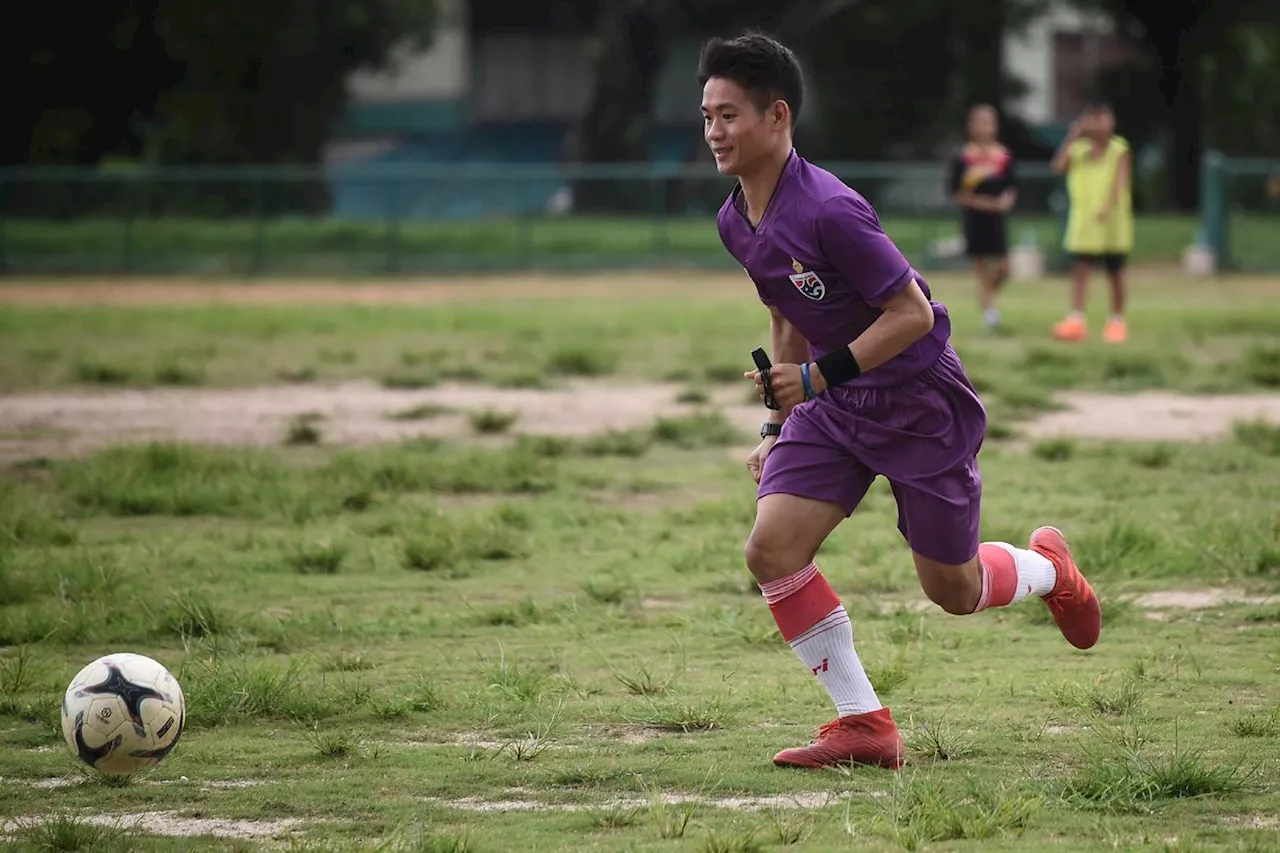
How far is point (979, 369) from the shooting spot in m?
14.3

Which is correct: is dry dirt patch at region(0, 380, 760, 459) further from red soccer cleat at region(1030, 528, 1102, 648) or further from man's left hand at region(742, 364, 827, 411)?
man's left hand at region(742, 364, 827, 411)

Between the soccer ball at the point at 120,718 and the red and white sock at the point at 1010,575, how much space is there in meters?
2.16

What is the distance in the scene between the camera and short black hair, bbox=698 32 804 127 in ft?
16.0

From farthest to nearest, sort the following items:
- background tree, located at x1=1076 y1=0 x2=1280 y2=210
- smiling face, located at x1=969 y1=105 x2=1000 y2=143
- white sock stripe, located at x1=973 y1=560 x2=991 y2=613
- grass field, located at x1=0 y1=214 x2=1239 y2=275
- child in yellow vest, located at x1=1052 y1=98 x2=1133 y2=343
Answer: background tree, located at x1=1076 y1=0 x2=1280 y2=210 < grass field, located at x1=0 y1=214 x2=1239 y2=275 < smiling face, located at x1=969 y1=105 x2=1000 y2=143 < child in yellow vest, located at x1=1052 y1=98 x2=1133 y2=343 < white sock stripe, located at x1=973 y1=560 x2=991 y2=613

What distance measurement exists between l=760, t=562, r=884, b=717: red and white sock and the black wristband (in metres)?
0.52

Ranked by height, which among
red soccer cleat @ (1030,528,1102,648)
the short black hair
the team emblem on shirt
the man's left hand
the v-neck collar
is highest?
the short black hair

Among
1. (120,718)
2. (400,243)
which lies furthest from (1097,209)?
(120,718)

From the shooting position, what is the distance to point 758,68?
488cm

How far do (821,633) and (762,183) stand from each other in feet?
3.87

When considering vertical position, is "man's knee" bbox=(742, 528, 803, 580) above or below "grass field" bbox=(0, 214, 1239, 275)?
above

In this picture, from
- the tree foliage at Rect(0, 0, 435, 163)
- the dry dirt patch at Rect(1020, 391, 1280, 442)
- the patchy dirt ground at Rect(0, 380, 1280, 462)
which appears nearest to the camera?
the dry dirt patch at Rect(1020, 391, 1280, 442)

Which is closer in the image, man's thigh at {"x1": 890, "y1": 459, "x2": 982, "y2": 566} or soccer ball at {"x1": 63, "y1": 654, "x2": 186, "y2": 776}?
soccer ball at {"x1": 63, "y1": 654, "x2": 186, "y2": 776}

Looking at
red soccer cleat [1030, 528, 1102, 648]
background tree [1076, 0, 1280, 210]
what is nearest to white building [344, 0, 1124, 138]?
background tree [1076, 0, 1280, 210]

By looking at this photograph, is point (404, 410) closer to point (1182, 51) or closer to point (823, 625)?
point (823, 625)
